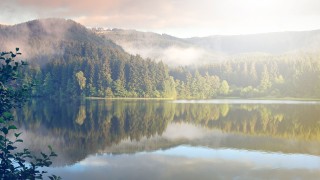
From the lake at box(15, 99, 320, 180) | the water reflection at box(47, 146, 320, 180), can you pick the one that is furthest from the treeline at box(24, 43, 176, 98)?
the water reflection at box(47, 146, 320, 180)

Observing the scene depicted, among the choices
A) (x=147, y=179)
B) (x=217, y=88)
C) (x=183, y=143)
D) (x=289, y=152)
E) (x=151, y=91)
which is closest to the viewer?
(x=147, y=179)

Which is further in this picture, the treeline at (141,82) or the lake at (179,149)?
the treeline at (141,82)

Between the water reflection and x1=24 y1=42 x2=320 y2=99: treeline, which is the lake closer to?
the water reflection

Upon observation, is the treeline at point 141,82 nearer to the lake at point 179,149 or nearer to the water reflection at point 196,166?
the lake at point 179,149

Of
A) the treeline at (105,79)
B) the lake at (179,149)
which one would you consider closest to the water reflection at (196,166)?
the lake at (179,149)

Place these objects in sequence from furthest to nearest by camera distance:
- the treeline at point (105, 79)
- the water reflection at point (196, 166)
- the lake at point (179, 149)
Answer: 1. the treeline at point (105, 79)
2. the lake at point (179, 149)
3. the water reflection at point (196, 166)

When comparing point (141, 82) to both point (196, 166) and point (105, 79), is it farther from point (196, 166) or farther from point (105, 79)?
point (196, 166)

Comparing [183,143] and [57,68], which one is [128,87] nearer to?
[57,68]

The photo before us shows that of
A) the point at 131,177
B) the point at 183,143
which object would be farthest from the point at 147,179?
the point at 183,143

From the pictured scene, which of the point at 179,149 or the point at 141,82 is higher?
the point at 141,82

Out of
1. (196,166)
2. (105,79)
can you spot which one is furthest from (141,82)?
(196,166)

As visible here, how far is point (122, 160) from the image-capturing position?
2750cm

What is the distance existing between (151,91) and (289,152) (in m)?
133

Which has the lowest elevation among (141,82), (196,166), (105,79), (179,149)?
(179,149)
